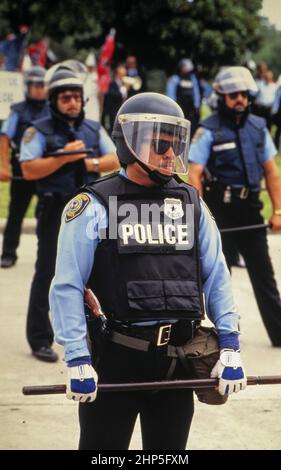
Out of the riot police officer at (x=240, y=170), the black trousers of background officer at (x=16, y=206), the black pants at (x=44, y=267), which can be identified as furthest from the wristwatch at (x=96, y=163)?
the black trousers of background officer at (x=16, y=206)

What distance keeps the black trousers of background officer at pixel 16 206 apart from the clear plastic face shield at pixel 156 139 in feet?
17.3

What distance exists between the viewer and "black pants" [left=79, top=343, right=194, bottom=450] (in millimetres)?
3215

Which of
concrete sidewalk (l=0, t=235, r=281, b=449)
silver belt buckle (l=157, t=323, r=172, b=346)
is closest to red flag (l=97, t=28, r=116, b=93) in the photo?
concrete sidewalk (l=0, t=235, r=281, b=449)

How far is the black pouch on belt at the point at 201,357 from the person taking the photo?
3.26m

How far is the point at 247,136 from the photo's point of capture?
20.0 feet

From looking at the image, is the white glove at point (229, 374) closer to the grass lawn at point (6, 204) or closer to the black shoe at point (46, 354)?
the black shoe at point (46, 354)

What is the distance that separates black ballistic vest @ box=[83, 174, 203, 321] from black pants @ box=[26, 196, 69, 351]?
8.51 feet

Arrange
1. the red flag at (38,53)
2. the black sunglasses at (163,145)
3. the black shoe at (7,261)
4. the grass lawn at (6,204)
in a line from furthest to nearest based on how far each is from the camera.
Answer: the red flag at (38,53) < the grass lawn at (6,204) < the black shoe at (7,261) < the black sunglasses at (163,145)

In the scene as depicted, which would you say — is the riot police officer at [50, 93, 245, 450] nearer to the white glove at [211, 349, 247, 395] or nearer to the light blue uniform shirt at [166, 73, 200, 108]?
the white glove at [211, 349, 247, 395]
